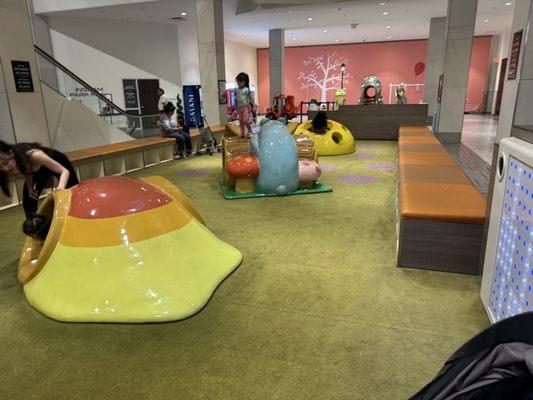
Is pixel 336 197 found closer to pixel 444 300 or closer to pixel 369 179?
pixel 369 179

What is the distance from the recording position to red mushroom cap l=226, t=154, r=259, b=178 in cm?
566

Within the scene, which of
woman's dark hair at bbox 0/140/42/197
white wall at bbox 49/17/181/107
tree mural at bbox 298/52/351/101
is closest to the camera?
woman's dark hair at bbox 0/140/42/197

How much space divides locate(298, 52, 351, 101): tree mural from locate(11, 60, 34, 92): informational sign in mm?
19652

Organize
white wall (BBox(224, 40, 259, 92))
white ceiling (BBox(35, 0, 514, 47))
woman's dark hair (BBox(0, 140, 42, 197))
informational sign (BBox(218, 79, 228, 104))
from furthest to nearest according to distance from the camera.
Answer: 1. white wall (BBox(224, 40, 259, 92))
2. white ceiling (BBox(35, 0, 514, 47))
3. informational sign (BBox(218, 79, 228, 104))
4. woman's dark hair (BBox(0, 140, 42, 197))

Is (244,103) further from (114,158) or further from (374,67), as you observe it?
(374,67)

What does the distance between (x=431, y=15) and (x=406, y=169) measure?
1280 cm

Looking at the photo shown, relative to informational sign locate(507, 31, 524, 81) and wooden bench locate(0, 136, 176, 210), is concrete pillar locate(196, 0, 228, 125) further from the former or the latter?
informational sign locate(507, 31, 524, 81)

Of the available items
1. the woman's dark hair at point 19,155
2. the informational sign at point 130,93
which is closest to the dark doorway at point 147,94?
the informational sign at point 130,93

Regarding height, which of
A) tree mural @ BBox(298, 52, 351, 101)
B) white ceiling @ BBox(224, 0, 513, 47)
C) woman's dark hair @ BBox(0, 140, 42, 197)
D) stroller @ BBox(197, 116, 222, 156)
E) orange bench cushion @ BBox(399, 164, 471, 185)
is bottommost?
stroller @ BBox(197, 116, 222, 156)

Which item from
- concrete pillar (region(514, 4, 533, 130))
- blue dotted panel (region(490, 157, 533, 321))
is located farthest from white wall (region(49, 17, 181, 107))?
blue dotted panel (region(490, 157, 533, 321))

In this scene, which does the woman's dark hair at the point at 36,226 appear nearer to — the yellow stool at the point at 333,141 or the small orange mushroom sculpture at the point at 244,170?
the small orange mushroom sculpture at the point at 244,170

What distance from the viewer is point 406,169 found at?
5.00 meters

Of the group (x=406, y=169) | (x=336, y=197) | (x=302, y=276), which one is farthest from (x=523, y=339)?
(x=336, y=197)

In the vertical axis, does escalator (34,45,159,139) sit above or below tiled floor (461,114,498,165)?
above
